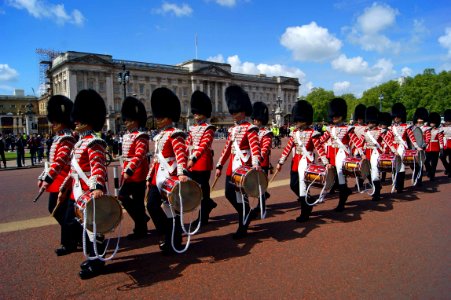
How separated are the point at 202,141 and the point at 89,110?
6.90 feet

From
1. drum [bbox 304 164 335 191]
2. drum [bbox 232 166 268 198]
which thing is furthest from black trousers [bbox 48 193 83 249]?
drum [bbox 304 164 335 191]

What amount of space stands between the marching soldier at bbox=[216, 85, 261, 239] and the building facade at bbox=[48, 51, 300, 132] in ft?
174

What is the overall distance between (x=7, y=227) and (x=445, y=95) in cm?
7052

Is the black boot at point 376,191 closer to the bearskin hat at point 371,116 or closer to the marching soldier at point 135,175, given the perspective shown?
the bearskin hat at point 371,116

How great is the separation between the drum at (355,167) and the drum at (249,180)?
7.80 ft

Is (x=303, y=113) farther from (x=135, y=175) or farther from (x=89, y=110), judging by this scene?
(x=89, y=110)

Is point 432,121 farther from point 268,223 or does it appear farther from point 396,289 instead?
point 396,289

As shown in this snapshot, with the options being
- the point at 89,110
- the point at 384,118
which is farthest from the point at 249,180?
the point at 384,118

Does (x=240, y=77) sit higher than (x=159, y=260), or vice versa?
(x=240, y=77)

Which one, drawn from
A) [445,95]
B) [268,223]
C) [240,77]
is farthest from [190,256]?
[240,77]

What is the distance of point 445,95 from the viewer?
62.8m

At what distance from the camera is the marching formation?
4406mm

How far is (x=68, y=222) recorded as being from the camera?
462 cm

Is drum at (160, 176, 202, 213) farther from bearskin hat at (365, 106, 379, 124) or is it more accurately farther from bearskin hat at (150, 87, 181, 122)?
bearskin hat at (365, 106, 379, 124)
